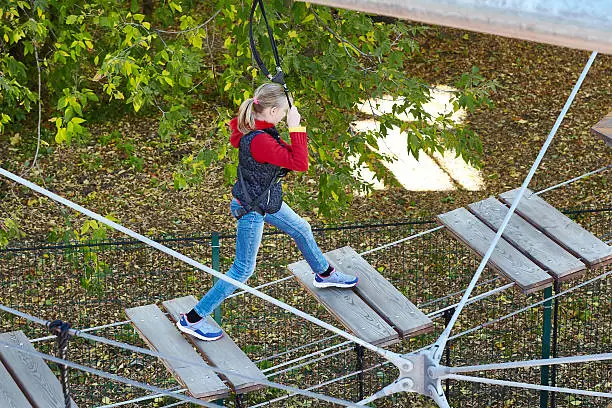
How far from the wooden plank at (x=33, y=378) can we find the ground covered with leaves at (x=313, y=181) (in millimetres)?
4269

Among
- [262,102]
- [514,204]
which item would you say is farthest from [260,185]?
[514,204]

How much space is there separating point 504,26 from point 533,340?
621 centimetres

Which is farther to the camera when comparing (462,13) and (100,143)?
(100,143)

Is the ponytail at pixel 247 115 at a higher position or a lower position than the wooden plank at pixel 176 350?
higher

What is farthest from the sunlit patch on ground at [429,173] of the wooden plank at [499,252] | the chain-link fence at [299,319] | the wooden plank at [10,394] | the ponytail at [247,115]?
the wooden plank at [10,394]

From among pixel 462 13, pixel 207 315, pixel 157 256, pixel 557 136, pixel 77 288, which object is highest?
pixel 557 136

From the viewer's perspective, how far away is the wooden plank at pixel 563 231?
14.6 feet

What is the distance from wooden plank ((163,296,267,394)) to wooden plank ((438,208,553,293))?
1312 mm

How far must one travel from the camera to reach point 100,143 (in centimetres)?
1010

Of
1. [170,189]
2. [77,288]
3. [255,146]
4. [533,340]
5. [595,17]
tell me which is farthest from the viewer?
[170,189]

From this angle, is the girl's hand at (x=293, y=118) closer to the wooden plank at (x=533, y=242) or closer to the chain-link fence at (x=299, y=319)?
the wooden plank at (x=533, y=242)

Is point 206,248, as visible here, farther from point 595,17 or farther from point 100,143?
point 595,17

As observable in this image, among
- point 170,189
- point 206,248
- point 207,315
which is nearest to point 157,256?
point 206,248

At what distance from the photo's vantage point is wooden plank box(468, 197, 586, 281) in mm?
4328
